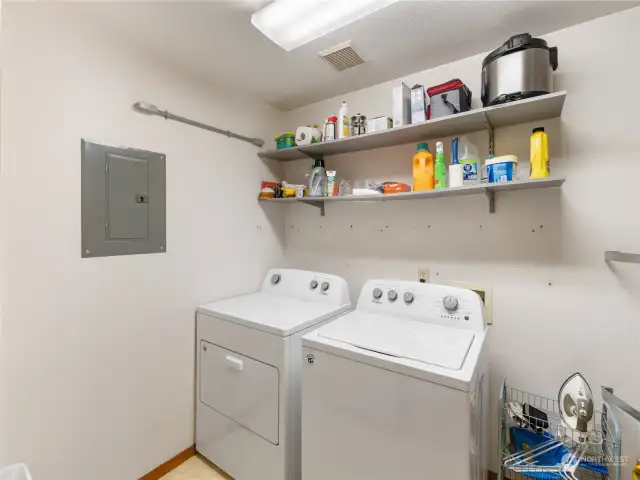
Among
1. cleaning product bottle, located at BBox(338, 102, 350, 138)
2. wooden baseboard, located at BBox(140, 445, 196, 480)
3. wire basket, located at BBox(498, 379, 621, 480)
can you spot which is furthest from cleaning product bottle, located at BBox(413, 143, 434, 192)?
wooden baseboard, located at BBox(140, 445, 196, 480)

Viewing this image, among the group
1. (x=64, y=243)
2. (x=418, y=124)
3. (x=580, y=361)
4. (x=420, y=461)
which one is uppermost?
(x=418, y=124)

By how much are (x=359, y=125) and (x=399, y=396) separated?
1439 mm

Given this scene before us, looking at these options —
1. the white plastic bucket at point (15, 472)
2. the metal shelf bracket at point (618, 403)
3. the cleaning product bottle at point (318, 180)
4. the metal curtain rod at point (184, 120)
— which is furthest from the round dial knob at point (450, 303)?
the white plastic bucket at point (15, 472)

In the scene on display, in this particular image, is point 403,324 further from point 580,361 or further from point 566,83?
point 566,83

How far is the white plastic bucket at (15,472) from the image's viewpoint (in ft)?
3.84

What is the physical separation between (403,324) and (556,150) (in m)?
1.13

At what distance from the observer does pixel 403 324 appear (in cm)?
153

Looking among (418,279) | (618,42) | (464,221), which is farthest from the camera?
(418,279)

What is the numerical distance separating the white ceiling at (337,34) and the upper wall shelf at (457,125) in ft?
1.40

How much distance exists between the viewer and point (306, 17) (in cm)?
136

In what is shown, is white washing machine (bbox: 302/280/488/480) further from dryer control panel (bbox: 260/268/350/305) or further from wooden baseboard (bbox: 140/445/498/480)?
wooden baseboard (bbox: 140/445/498/480)

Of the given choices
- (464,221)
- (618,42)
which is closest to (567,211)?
(464,221)

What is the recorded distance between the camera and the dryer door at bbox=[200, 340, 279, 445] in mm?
1491

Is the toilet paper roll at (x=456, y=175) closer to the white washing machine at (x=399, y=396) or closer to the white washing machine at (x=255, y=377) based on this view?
the white washing machine at (x=399, y=396)
